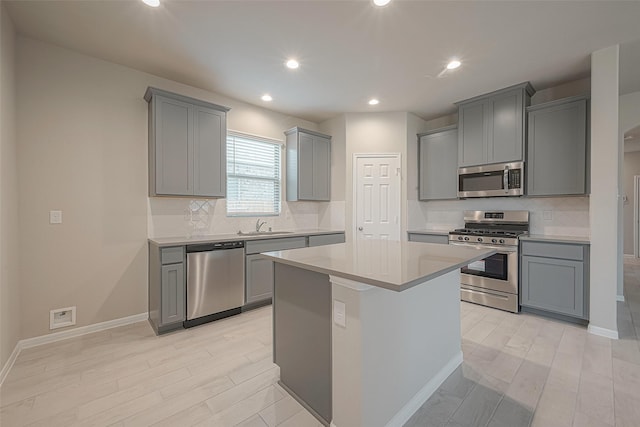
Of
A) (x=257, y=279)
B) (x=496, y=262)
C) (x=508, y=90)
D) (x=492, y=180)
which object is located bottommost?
(x=257, y=279)

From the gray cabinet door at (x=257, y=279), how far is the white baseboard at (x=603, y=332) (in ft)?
11.4

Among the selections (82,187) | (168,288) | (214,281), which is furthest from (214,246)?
(82,187)

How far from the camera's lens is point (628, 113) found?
3.70m

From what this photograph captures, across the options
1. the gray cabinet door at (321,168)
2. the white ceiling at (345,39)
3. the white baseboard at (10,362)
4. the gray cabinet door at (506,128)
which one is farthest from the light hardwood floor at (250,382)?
the white ceiling at (345,39)

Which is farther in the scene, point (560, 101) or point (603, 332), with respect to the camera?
point (560, 101)

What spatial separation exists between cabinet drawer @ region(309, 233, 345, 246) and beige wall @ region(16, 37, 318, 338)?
74.2 inches

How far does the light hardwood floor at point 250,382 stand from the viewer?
1.64 metres

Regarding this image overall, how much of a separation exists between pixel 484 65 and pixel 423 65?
67 cm

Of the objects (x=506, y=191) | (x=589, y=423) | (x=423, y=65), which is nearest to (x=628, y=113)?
(x=506, y=191)

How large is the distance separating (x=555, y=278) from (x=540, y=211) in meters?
1.01

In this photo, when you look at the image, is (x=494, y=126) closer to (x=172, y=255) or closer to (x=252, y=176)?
(x=252, y=176)

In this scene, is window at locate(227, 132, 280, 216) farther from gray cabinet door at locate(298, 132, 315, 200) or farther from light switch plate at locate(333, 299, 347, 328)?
light switch plate at locate(333, 299, 347, 328)

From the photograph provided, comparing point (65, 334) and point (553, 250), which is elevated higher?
point (553, 250)

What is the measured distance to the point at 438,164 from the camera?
4.40 m
